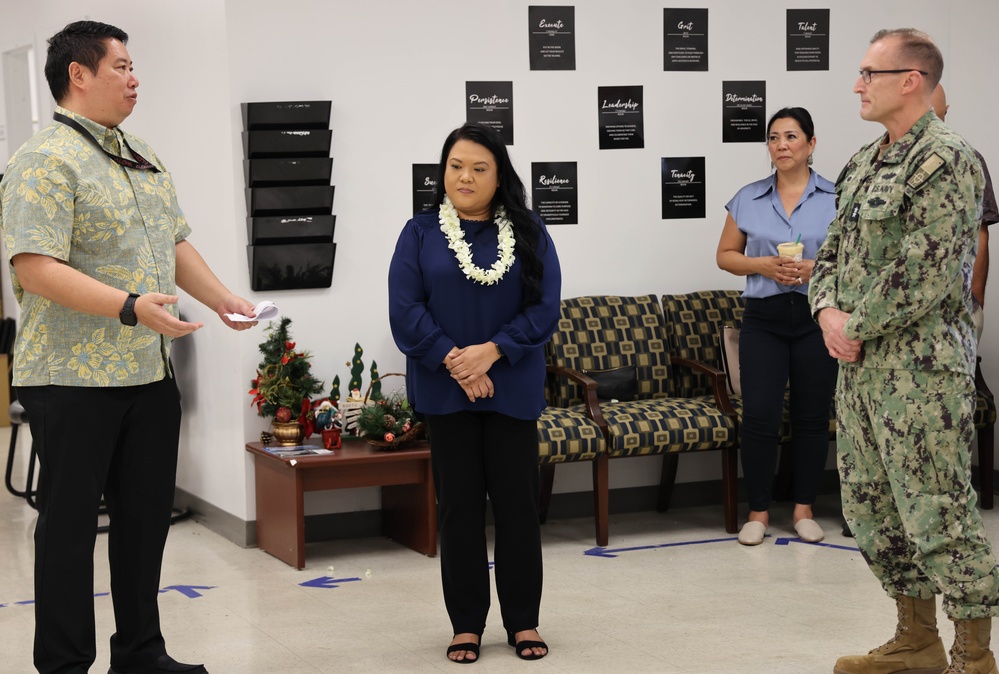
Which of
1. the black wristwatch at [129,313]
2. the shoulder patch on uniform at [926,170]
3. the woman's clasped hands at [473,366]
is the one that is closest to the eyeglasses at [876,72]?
the shoulder patch on uniform at [926,170]

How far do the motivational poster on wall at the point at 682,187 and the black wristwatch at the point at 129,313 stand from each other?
3579mm

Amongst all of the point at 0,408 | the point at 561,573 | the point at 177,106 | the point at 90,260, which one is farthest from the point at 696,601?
the point at 0,408

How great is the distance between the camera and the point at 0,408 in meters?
9.68

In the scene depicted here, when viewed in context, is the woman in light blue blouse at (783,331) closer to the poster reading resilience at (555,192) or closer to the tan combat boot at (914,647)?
the poster reading resilience at (555,192)

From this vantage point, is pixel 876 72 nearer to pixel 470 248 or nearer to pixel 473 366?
pixel 470 248

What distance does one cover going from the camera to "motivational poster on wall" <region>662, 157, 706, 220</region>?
6.16m

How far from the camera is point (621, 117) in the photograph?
604 cm

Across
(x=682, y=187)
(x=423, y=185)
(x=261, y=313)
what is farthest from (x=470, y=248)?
(x=682, y=187)

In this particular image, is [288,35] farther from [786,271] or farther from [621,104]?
[786,271]

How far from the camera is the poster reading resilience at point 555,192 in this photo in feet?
19.5

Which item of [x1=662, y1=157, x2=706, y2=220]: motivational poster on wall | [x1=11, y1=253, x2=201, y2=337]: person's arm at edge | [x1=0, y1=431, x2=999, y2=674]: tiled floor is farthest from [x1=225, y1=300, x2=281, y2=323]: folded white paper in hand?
Answer: [x1=662, y1=157, x2=706, y2=220]: motivational poster on wall

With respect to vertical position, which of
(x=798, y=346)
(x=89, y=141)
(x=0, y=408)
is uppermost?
(x=89, y=141)

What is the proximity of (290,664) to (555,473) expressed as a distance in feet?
7.75

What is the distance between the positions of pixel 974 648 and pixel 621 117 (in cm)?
334
